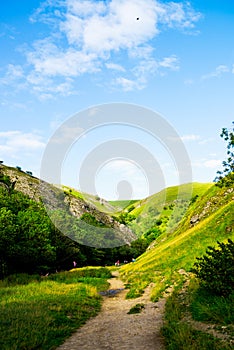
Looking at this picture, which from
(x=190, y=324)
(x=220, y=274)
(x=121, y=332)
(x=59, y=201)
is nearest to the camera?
(x=190, y=324)

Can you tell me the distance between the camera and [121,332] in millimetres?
12234

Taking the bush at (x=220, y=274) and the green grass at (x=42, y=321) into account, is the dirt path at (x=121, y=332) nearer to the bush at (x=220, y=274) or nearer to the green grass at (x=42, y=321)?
the green grass at (x=42, y=321)

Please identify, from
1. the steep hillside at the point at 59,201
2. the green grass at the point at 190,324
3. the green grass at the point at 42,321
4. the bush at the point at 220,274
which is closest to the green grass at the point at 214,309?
the green grass at the point at 190,324

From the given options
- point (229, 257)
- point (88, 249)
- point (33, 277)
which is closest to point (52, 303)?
point (229, 257)

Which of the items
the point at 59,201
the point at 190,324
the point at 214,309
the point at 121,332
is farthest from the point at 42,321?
the point at 59,201

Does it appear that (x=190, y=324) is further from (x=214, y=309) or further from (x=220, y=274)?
(x=220, y=274)

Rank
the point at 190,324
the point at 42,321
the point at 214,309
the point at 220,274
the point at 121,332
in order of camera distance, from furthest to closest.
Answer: the point at 220,274 → the point at 42,321 → the point at 121,332 → the point at 214,309 → the point at 190,324

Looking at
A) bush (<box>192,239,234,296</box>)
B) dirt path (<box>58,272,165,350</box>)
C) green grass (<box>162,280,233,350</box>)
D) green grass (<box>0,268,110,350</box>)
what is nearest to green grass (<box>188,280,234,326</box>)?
green grass (<box>162,280,233,350</box>)

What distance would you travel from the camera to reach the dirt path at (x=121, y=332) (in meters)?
10.5

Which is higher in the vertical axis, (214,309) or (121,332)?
(214,309)

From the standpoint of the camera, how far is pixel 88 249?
3275 inches

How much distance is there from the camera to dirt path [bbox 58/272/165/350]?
10531 millimetres

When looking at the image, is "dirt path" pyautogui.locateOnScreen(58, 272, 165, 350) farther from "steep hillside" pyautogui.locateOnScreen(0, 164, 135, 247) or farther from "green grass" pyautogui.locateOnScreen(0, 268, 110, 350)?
"steep hillside" pyautogui.locateOnScreen(0, 164, 135, 247)

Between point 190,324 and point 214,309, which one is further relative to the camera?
point 214,309
